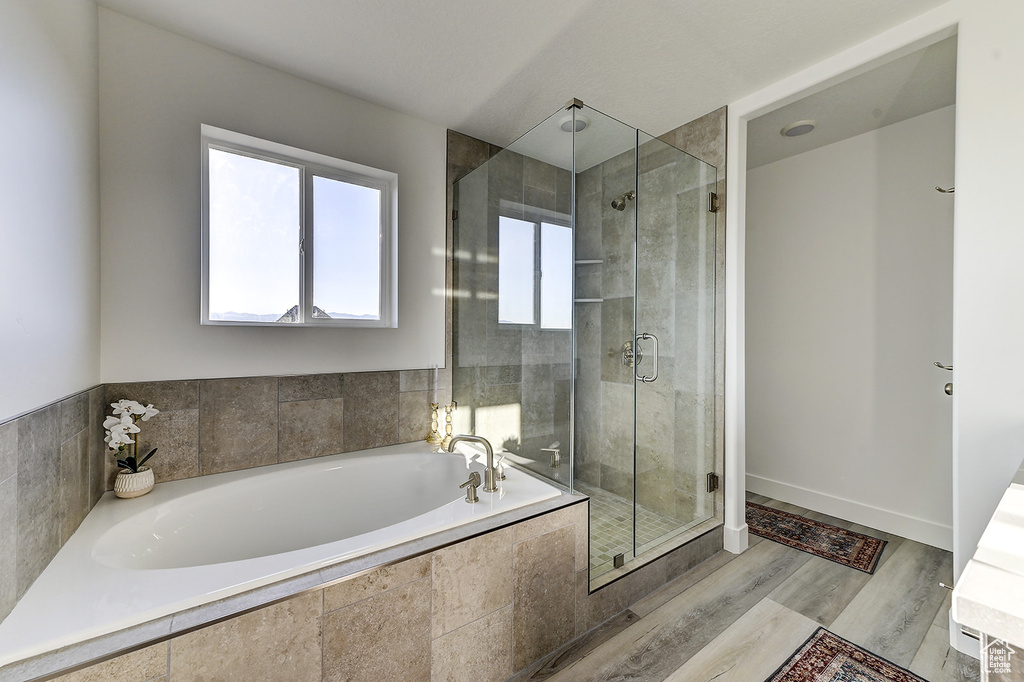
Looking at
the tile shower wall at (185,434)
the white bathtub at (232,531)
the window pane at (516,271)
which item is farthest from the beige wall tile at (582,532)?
the tile shower wall at (185,434)

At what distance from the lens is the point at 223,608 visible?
1061 millimetres

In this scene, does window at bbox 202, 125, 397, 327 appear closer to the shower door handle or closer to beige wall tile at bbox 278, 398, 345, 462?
beige wall tile at bbox 278, 398, 345, 462

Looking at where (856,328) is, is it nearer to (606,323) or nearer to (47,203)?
(606,323)

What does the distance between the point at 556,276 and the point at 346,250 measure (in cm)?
117

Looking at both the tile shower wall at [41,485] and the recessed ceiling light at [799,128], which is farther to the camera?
the recessed ceiling light at [799,128]

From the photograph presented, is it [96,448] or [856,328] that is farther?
[856,328]

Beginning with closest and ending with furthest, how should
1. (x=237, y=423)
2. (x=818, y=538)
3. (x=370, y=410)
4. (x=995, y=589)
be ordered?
(x=995, y=589) → (x=237, y=423) → (x=370, y=410) → (x=818, y=538)

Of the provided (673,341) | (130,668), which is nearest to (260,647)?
(130,668)

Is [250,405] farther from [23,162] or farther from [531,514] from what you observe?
[531,514]

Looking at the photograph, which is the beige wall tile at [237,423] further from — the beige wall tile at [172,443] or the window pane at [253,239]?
the window pane at [253,239]

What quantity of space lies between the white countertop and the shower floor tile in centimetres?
140

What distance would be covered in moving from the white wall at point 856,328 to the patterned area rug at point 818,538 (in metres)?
0.25

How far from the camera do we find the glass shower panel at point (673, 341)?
7.29 feet

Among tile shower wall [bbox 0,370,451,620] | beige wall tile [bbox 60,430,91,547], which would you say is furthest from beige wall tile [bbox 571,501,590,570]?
beige wall tile [bbox 60,430,91,547]
